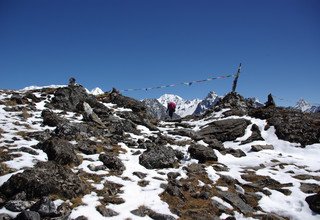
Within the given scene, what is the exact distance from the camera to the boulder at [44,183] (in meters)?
12.4

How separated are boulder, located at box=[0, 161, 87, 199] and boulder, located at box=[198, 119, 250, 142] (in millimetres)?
13912

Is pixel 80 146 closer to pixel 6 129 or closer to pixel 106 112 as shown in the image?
pixel 6 129

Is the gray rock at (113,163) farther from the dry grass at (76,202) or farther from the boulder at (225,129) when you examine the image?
the boulder at (225,129)

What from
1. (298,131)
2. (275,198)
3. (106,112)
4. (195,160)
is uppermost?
(106,112)

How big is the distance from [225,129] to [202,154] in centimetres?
703

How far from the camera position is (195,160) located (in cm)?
2002

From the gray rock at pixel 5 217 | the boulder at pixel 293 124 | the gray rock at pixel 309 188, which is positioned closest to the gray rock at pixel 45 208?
the gray rock at pixel 5 217

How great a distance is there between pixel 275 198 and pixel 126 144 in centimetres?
988

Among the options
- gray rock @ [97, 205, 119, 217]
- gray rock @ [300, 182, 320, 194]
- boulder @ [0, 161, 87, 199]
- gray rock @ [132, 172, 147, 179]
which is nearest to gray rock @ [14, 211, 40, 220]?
boulder @ [0, 161, 87, 199]

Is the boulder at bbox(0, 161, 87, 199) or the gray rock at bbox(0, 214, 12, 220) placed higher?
the boulder at bbox(0, 161, 87, 199)

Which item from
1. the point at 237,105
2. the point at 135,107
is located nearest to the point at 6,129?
the point at 135,107

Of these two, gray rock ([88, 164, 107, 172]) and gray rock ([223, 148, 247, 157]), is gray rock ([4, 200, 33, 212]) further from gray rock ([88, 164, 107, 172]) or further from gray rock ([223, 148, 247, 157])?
gray rock ([223, 148, 247, 157])

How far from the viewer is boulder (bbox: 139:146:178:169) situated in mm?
17812

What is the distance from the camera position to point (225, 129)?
2652cm
